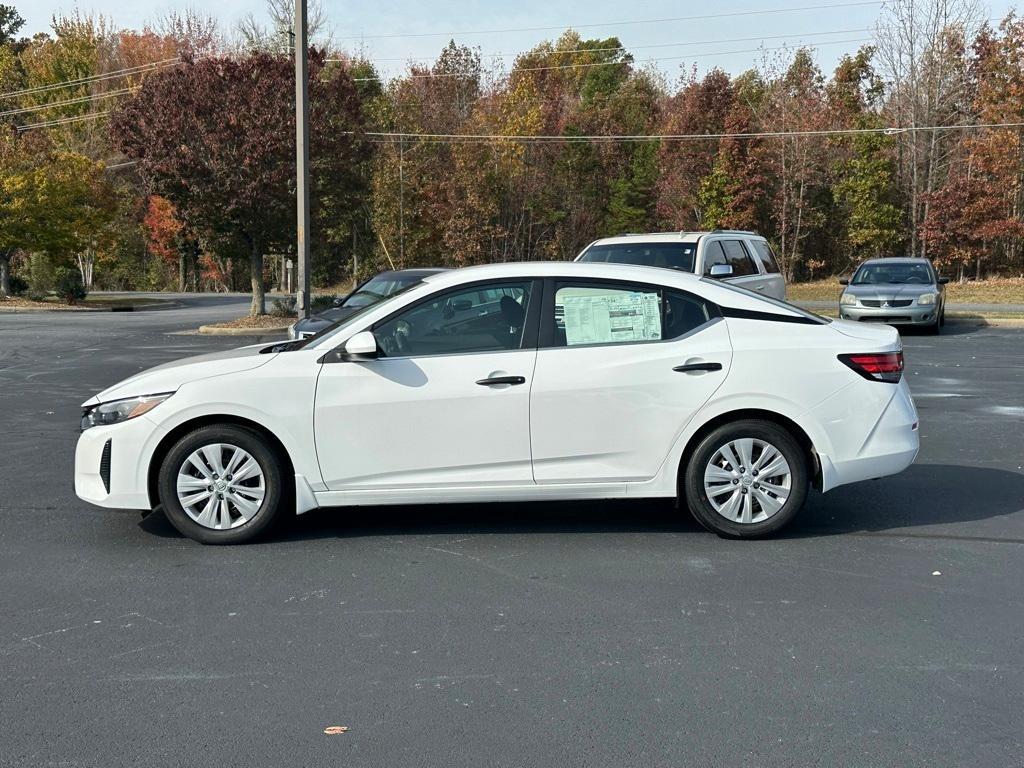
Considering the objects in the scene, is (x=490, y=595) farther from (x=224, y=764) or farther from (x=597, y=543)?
(x=224, y=764)

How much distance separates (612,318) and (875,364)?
1581mm

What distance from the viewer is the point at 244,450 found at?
6145 millimetres

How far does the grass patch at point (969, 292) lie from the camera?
106 feet

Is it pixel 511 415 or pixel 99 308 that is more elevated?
pixel 99 308

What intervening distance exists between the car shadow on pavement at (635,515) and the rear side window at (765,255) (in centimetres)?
744

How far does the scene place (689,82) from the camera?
165 ft

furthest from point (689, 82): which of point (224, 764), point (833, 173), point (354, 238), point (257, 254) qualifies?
point (224, 764)

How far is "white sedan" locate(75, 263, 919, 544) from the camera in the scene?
609cm

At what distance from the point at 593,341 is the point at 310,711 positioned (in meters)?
3.01

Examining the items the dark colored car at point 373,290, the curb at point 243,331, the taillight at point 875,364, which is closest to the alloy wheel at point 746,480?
the taillight at point 875,364

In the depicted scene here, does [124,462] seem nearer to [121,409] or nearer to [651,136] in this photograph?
[121,409]

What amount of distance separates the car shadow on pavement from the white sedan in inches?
16.1

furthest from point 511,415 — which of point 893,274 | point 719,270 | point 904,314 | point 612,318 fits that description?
point 893,274

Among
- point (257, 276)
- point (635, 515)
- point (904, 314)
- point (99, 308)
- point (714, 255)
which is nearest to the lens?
point (635, 515)
